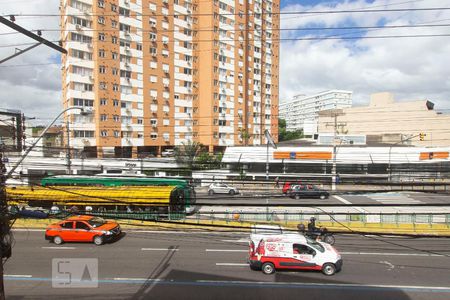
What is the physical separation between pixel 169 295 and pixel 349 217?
441 inches

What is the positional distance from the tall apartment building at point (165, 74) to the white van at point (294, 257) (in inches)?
1051

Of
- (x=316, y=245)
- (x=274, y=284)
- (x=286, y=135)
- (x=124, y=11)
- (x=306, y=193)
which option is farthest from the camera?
(x=286, y=135)

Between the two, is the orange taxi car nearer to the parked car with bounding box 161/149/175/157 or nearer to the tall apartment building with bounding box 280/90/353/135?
the parked car with bounding box 161/149/175/157

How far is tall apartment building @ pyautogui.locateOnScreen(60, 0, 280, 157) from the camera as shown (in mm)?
38344

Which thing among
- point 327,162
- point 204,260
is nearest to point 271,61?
point 327,162

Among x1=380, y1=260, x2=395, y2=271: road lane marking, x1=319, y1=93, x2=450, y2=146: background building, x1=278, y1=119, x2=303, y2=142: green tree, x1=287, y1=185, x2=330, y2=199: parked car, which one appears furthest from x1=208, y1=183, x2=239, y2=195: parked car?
x1=278, y1=119, x2=303, y2=142: green tree

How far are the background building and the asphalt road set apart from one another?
40015 millimetres

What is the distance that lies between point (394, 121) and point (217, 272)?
57.9 m

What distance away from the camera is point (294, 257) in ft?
33.4

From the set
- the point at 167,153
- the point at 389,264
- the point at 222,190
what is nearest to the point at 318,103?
the point at 167,153

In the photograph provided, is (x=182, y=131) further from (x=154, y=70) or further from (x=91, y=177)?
(x=91, y=177)

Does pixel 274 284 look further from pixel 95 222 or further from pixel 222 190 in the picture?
pixel 222 190

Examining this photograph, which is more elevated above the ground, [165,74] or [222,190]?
[165,74]

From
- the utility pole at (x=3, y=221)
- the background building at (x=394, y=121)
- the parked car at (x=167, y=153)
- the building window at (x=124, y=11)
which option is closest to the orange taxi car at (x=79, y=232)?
the utility pole at (x=3, y=221)
